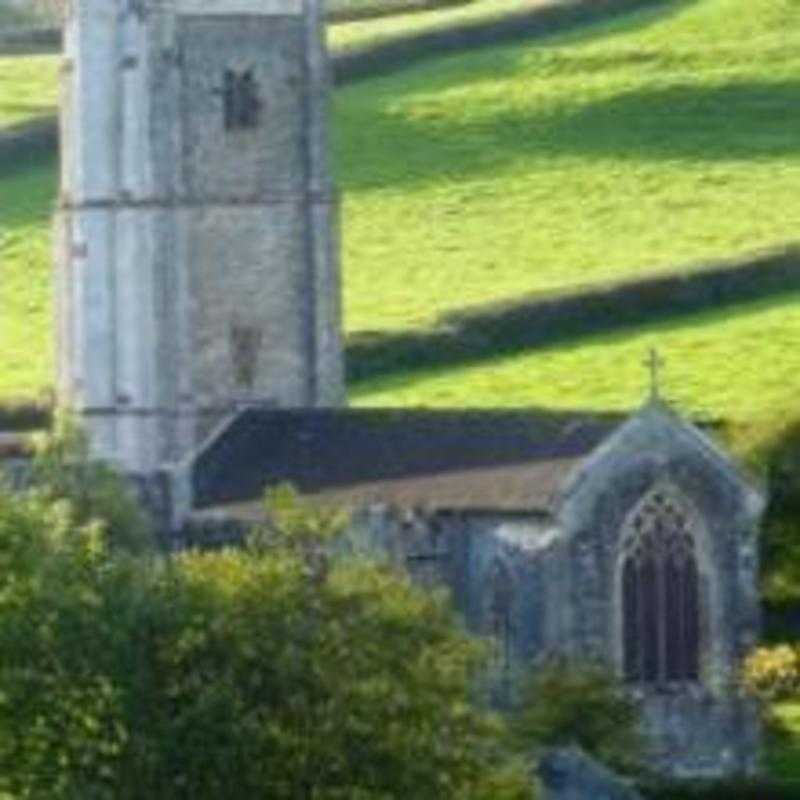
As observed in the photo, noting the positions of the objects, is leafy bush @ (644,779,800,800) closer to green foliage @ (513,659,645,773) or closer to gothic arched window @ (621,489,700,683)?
green foliage @ (513,659,645,773)

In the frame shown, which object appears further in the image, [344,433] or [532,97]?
[532,97]

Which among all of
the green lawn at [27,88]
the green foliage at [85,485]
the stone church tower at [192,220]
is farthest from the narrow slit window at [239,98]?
the green lawn at [27,88]

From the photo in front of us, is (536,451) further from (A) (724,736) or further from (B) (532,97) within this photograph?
(B) (532,97)

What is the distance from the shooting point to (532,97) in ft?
422

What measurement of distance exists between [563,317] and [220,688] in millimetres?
44172

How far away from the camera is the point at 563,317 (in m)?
107

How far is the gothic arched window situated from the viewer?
277 ft

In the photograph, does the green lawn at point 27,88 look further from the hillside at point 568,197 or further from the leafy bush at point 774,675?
the leafy bush at point 774,675

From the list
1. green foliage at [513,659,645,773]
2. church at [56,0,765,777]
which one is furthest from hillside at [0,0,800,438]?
green foliage at [513,659,645,773]

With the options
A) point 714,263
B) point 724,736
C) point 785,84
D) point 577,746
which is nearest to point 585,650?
point 724,736

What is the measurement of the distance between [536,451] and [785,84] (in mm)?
44547

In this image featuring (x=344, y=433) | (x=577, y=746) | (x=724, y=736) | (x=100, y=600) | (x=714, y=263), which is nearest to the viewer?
(x=100, y=600)

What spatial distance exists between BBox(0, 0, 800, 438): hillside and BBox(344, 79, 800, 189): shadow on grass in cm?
6

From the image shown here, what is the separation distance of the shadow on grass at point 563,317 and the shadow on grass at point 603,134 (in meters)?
13.7
